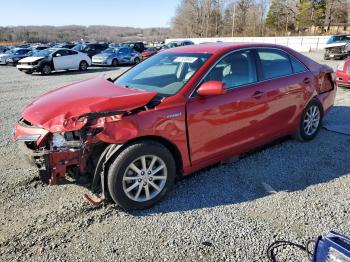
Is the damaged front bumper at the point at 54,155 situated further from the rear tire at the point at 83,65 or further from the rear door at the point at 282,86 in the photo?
the rear tire at the point at 83,65

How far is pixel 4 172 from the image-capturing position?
4.42 metres

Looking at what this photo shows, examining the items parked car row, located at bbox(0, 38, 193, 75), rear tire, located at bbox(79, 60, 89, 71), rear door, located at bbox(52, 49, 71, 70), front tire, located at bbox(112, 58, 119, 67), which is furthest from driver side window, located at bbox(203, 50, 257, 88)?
front tire, located at bbox(112, 58, 119, 67)

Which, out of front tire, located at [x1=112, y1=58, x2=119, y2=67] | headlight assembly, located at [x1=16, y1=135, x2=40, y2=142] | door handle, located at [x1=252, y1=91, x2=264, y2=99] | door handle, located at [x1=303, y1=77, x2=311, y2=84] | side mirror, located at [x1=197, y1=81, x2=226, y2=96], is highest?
side mirror, located at [x1=197, y1=81, x2=226, y2=96]

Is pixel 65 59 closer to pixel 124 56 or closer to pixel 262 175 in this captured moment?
pixel 124 56

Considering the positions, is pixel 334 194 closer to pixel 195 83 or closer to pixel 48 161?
pixel 195 83

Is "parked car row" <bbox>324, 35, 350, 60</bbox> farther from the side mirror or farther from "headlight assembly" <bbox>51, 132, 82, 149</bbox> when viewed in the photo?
"headlight assembly" <bbox>51, 132, 82, 149</bbox>

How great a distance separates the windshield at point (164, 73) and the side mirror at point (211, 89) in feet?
0.75

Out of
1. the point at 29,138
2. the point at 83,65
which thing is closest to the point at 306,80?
the point at 29,138

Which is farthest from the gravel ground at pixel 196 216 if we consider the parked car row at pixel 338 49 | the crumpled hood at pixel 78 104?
the parked car row at pixel 338 49

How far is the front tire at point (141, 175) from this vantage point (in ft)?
10.5

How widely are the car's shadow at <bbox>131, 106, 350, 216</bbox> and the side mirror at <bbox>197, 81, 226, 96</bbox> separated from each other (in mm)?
1140

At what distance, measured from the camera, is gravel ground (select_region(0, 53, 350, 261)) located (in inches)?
112

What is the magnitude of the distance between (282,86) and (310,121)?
3.55 feet

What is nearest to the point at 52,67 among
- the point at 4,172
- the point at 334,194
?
the point at 4,172
